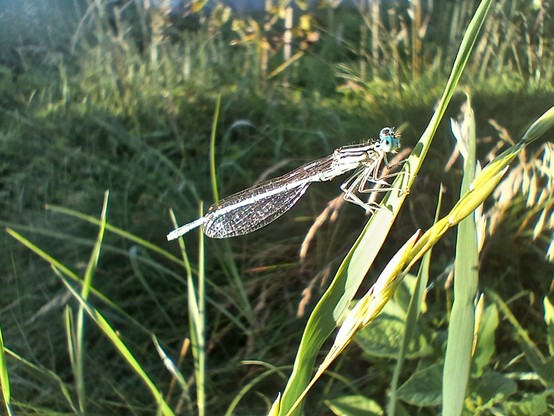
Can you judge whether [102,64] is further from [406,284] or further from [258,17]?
[406,284]

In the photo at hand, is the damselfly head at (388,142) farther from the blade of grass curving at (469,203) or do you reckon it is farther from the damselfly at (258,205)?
the blade of grass curving at (469,203)

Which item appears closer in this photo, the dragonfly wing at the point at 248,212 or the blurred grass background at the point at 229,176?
the dragonfly wing at the point at 248,212

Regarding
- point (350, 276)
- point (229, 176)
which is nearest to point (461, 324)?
point (350, 276)

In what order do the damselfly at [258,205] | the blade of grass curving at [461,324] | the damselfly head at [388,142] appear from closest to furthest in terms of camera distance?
the blade of grass curving at [461,324] → the damselfly head at [388,142] → the damselfly at [258,205]

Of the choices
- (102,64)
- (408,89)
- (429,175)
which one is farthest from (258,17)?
(429,175)

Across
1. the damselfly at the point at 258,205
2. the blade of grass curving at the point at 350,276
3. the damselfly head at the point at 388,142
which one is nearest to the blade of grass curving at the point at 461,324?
the blade of grass curving at the point at 350,276

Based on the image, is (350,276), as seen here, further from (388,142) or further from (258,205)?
(258,205)
